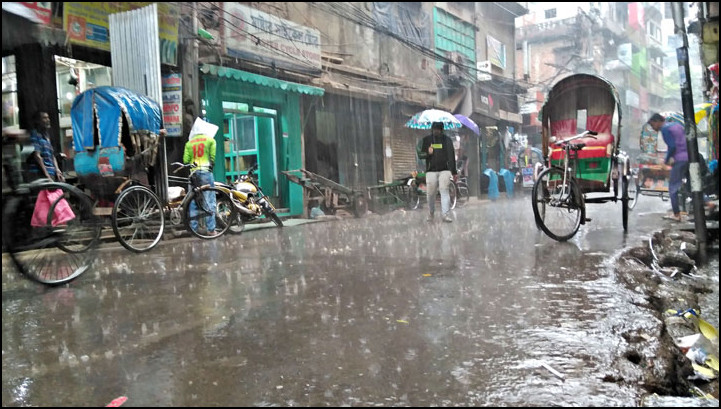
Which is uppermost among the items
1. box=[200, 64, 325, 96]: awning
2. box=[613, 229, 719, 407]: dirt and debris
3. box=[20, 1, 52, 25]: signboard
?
box=[20, 1, 52, 25]: signboard

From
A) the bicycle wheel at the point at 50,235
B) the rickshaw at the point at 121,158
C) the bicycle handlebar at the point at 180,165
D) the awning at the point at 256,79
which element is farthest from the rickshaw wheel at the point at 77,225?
the awning at the point at 256,79

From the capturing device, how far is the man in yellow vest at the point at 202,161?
6.54 m

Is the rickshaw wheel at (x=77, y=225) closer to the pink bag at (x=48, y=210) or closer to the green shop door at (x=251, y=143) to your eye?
the pink bag at (x=48, y=210)

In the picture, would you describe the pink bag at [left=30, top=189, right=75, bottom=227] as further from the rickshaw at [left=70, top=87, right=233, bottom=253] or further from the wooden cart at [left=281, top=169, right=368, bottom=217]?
the wooden cart at [left=281, top=169, right=368, bottom=217]

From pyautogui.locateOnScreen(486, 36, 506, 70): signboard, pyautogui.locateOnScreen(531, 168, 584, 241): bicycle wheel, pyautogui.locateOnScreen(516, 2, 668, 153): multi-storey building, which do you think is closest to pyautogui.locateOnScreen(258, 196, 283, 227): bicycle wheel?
pyautogui.locateOnScreen(531, 168, 584, 241): bicycle wheel

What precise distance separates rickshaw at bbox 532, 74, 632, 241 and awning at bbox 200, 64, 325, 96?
450 centimetres

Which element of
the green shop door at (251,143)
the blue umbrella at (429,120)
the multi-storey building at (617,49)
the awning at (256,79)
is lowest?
the green shop door at (251,143)

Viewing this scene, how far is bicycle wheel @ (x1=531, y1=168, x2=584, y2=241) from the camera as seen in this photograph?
18.5 ft

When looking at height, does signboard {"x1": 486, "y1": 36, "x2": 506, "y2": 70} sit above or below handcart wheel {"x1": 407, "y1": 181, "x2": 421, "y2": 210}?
above

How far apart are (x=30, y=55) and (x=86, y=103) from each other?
190cm

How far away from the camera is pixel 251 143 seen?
27.5ft

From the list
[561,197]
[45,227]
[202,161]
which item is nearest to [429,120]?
[561,197]

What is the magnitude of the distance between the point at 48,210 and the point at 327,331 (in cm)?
262

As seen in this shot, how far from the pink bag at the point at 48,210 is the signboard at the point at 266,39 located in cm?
490
